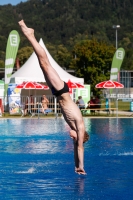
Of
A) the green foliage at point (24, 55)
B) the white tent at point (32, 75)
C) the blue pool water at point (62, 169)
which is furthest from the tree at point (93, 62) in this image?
the green foliage at point (24, 55)

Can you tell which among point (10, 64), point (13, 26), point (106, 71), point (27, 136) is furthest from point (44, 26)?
point (27, 136)

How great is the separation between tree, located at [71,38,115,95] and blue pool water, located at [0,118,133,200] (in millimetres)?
37504

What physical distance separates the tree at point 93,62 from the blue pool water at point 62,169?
37.5m

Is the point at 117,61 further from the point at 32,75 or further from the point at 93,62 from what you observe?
the point at 93,62

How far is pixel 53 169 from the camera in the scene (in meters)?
11.1

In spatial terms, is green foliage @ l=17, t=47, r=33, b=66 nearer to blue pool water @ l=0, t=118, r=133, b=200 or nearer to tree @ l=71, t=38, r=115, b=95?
tree @ l=71, t=38, r=115, b=95

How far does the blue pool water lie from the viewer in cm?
855

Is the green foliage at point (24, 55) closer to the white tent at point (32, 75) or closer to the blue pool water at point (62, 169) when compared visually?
the white tent at point (32, 75)

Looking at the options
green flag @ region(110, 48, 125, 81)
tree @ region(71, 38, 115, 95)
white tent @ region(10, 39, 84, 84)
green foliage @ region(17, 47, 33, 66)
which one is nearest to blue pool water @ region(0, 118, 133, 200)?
white tent @ region(10, 39, 84, 84)

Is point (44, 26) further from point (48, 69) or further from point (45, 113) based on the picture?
point (48, 69)

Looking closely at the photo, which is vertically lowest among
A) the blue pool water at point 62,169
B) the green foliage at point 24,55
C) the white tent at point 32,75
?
the blue pool water at point 62,169

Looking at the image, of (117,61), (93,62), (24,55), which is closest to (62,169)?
(117,61)

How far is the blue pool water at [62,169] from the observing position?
28.1ft

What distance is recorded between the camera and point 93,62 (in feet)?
189
